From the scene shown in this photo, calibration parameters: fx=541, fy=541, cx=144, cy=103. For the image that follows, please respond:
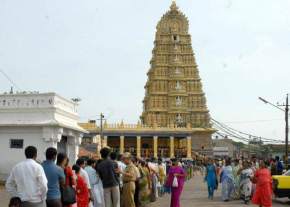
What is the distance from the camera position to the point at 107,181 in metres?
10.7

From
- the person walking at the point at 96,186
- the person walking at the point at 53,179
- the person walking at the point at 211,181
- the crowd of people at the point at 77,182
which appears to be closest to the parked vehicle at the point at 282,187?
the person walking at the point at 211,181

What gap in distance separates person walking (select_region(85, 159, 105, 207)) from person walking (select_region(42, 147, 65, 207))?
97.1 inches

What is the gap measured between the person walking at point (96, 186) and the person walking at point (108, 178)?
131 millimetres

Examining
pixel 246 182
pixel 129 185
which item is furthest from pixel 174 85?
pixel 129 185

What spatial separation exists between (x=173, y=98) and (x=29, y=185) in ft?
215

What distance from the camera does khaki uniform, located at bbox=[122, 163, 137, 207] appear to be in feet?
39.8

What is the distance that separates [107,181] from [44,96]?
11.2 metres

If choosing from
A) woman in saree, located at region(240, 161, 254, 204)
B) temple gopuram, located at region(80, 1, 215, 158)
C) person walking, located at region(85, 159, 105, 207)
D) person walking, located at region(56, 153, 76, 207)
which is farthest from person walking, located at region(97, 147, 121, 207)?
temple gopuram, located at region(80, 1, 215, 158)

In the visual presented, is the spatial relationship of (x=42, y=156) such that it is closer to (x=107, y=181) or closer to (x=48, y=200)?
(x=107, y=181)

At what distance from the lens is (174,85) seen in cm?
7300

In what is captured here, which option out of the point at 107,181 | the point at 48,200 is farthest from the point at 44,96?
the point at 48,200

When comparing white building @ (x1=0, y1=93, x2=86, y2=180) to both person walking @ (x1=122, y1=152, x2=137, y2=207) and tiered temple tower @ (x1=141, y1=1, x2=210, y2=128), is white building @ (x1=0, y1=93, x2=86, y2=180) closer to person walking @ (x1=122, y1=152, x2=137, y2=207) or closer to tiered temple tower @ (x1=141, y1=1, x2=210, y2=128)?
person walking @ (x1=122, y1=152, x2=137, y2=207)

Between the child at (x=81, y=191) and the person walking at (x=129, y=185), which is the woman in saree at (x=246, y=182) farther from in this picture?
the child at (x=81, y=191)

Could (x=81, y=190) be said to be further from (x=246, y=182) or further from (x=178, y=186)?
(x=246, y=182)
